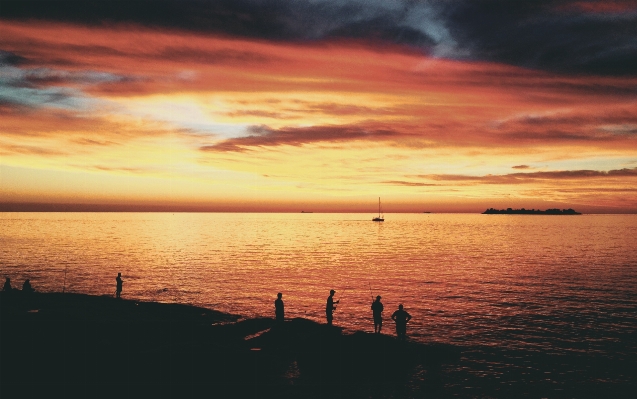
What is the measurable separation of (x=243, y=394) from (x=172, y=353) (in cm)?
416

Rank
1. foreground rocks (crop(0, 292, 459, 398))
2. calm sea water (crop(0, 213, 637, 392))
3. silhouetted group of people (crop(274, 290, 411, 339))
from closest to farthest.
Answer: foreground rocks (crop(0, 292, 459, 398))
silhouetted group of people (crop(274, 290, 411, 339))
calm sea water (crop(0, 213, 637, 392))

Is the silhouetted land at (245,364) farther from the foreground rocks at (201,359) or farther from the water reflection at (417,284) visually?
the water reflection at (417,284)

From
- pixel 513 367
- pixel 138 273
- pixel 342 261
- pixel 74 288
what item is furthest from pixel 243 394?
pixel 342 261

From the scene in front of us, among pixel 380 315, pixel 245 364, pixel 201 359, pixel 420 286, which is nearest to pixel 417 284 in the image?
pixel 420 286

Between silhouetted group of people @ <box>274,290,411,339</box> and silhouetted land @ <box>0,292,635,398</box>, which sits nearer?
silhouetted land @ <box>0,292,635,398</box>

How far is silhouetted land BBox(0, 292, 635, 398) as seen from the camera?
17.2m

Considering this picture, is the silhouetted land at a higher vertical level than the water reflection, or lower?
higher

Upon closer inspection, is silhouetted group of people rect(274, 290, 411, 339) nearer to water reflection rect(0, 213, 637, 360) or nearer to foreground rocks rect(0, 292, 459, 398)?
foreground rocks rect(0, 292, 459, 398)

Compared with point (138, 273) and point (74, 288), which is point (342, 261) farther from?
point (74, 288)

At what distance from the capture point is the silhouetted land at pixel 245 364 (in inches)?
678

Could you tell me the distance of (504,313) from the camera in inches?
1391

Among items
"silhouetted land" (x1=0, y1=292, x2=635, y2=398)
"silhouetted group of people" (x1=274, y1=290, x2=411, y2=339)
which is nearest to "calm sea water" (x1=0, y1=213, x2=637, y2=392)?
"silhouetted land" (x1=0, y1=292, x2=635, y2=398)

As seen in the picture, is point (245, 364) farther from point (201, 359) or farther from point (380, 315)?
point (380, 315)

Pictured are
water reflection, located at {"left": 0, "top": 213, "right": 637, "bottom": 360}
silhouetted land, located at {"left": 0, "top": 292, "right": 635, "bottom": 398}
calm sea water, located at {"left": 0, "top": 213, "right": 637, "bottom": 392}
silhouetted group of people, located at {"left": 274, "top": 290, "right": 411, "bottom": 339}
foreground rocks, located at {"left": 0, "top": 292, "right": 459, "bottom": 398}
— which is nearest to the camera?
foreground rocks, located at {"left": 0, "top": 292, "right": 459, "bottom": 398}
